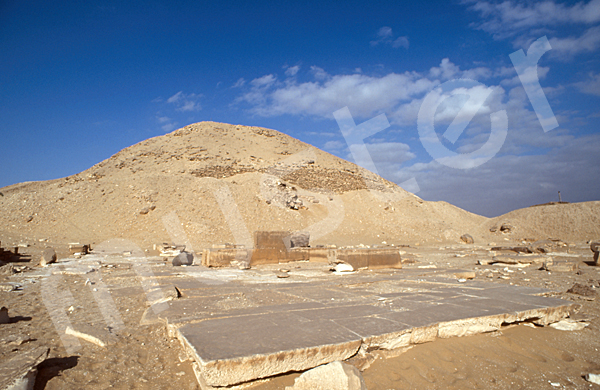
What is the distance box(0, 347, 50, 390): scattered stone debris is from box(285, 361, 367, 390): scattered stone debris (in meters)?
A: 1.44

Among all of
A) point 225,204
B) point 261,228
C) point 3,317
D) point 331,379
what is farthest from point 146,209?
point 331,379

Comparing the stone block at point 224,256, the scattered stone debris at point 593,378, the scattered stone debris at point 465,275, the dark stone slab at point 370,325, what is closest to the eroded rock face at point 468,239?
the scattered stone debris at point 465,275

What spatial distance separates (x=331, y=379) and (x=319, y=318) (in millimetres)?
900

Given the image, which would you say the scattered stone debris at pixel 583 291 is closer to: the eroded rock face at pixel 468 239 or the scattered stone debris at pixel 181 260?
the scattered stone debris at pixel 181 260

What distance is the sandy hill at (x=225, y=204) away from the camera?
64.5 feet

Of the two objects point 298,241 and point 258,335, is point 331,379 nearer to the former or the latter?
point 258,335

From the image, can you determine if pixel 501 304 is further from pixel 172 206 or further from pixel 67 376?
pixel 172 206

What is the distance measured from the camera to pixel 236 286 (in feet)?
15.6

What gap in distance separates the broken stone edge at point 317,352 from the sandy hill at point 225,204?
16743 mm

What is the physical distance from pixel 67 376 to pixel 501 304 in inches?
144

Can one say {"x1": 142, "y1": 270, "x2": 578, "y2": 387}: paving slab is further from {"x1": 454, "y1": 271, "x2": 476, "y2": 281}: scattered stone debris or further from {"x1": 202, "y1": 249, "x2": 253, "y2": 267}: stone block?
{"x1": 202, "y1": 249, "x2": 253, "y2": 267}: stone block

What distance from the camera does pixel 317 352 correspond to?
6.79 ft

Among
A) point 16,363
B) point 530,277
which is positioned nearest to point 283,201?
point 530,277

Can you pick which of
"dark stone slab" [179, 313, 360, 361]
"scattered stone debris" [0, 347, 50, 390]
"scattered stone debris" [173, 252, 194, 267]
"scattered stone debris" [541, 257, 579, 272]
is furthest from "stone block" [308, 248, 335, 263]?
"scattered stone debris" [0, 347, 50, 390]
